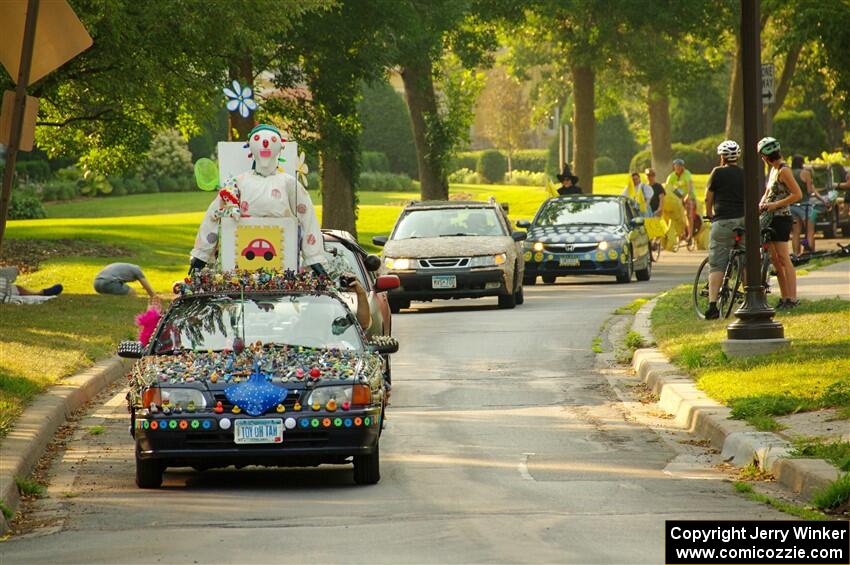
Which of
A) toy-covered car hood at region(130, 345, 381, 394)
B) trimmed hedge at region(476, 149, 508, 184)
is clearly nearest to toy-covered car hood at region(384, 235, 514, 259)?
toy-covered car hood at region(130, 345, 381, 394)

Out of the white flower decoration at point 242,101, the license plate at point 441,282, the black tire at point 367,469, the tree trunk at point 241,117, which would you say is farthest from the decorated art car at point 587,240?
the black tire at point 367,469

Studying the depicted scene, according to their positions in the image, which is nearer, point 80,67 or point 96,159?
point 80,67

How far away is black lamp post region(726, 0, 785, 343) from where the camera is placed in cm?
1653

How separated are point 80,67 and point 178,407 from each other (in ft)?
47.1

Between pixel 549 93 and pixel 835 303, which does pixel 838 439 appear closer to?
pixel 835 303

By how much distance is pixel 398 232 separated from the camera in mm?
26234

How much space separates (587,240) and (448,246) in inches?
198

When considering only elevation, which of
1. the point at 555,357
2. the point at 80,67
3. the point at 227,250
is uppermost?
the point at 80,67

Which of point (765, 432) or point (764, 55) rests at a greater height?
point (764, 55)

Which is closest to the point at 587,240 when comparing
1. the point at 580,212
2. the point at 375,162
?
the point at 580,212

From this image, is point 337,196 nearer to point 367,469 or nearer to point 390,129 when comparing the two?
point 367,469

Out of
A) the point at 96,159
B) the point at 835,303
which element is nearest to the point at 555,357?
the point at 835,303

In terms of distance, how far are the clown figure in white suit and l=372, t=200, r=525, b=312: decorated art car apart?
1032 centimetres

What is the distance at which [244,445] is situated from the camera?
11.1 metres
